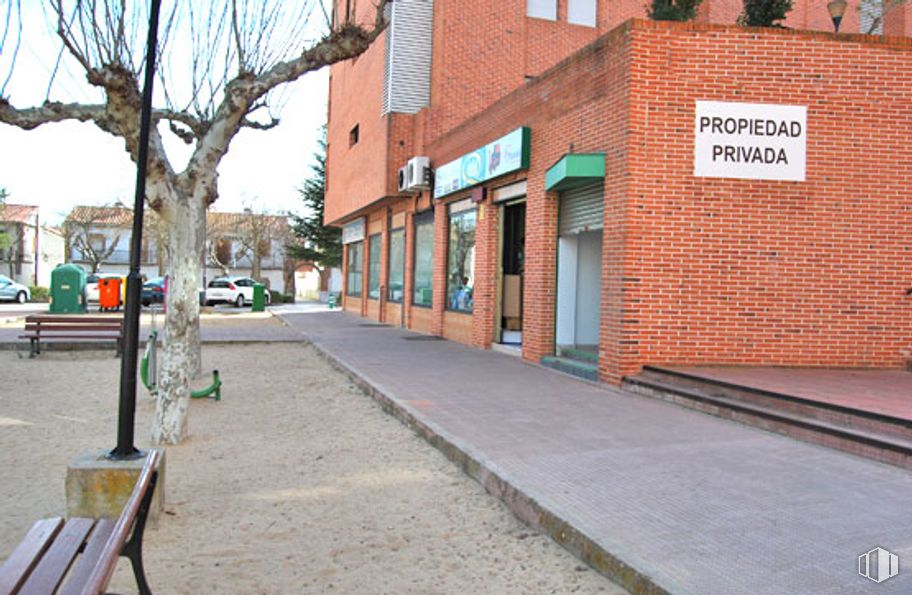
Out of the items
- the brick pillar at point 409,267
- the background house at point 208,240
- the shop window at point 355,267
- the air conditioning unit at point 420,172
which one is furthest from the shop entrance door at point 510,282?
the background house at point 208,240

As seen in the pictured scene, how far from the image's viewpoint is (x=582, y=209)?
454 inches

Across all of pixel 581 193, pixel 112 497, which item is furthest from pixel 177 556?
pixel 581 193

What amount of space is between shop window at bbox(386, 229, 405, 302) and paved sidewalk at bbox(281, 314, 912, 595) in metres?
12.5

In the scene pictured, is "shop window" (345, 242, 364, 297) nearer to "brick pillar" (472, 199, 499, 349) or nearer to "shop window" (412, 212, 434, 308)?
"shop window" (412, 212, 434, 308)

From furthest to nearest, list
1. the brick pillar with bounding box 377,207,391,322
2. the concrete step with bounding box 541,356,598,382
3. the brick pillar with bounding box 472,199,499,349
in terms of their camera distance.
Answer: the brick pillar with bounding box 377,207,391,322 < the brick pillar with bounding box 472,199,499,349 < the concrete step with bounding box 541,356,598,382

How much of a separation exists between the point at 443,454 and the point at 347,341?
1028 cm

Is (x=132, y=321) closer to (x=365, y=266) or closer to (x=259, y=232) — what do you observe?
(x=365, y=266)

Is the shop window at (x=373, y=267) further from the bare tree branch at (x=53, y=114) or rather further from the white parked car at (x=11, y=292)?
the white parked car at (x=11, y=292)

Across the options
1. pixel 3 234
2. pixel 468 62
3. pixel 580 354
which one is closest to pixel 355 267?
pixel 468 62

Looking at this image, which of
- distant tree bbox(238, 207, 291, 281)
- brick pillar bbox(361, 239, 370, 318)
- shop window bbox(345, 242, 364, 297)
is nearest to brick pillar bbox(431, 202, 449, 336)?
brick pillar bbox(361, 239, 370, 318)

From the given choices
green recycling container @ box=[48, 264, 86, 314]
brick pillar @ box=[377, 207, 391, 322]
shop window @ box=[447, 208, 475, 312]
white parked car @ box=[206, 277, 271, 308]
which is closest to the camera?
shop window @ box=[447, 208, 475, 312]

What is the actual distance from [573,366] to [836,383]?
3.69 meters

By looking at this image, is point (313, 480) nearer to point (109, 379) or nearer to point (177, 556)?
point (177, 556)

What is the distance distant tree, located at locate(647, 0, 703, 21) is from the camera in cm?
1418
